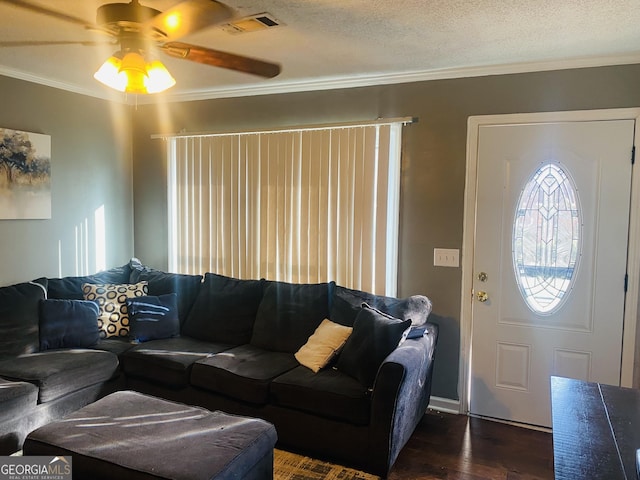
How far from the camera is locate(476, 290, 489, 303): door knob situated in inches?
134

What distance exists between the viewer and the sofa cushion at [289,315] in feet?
11.4

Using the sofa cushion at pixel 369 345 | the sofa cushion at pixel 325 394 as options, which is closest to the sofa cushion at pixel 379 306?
the sofa cushion at pixel 369 345

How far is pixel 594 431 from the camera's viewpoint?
1.50 m

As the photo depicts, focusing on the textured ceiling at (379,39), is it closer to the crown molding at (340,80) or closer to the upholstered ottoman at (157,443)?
the crown molding at (340,80)

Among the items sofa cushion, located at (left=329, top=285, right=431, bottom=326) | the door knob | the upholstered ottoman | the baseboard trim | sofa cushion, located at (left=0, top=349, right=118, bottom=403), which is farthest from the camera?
the baseboard trim

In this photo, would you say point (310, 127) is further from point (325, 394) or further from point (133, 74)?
point (325, 394)

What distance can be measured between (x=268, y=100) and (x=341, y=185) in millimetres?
1013

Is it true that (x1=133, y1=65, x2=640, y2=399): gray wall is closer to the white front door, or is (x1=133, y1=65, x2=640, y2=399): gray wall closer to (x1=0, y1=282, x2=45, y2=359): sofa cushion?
the white front door

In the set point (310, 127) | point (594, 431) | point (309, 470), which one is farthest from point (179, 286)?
point (594, 431)

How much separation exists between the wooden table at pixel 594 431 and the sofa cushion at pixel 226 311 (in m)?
2.33

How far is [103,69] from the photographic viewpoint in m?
2.09

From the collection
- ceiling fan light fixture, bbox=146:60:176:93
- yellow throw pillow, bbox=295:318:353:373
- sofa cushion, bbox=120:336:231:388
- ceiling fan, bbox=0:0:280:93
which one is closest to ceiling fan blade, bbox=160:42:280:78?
ceiling fan, bbox=0:0:280:93

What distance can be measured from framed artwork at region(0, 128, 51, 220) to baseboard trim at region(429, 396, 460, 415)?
340cm

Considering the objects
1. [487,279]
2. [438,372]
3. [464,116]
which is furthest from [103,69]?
[438,372]
